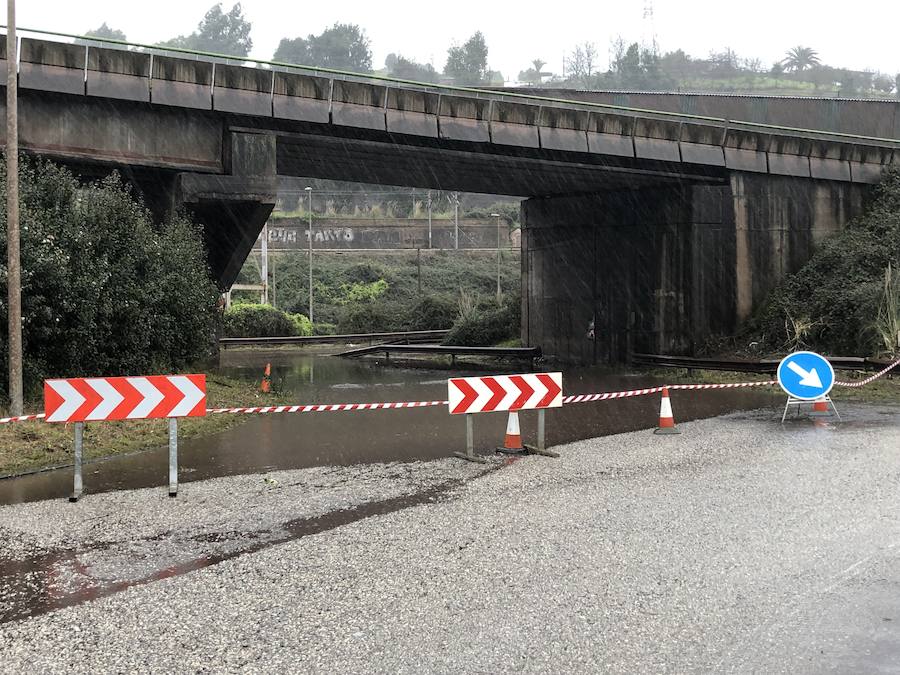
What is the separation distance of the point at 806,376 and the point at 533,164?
14891 mm

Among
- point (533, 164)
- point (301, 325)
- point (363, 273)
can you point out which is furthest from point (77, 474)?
point (363, 273)

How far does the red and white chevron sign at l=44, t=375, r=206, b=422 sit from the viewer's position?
1054 cm

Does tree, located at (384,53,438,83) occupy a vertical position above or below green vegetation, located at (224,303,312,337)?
above

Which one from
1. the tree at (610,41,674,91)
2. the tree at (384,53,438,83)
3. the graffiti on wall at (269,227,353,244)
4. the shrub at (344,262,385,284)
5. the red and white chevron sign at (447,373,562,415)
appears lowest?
the red and white chevron sign at (447,373,562,415)

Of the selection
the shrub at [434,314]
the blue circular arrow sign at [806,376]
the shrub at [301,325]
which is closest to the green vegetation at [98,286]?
the blue circular arrow sign at [806,376]

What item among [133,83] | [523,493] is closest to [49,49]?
[133,83]

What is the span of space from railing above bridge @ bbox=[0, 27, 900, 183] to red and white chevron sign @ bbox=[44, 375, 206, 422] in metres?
12.9

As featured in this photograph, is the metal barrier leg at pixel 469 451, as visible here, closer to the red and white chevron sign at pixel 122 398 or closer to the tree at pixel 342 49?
the red and white chevron sign at pixel 122 398

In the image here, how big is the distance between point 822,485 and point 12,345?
11.6 meters

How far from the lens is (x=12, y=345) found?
1491 cm

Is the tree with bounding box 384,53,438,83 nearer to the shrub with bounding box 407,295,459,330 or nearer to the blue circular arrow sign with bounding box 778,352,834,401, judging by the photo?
the shrub with bounding box 407,295,459,330

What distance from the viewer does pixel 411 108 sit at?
2591 cm

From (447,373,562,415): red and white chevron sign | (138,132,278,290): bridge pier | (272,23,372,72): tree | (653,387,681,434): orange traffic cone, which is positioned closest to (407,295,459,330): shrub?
(138,132,278,290): bridge pier

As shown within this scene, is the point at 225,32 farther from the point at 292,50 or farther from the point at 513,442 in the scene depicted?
the point at 513,442
